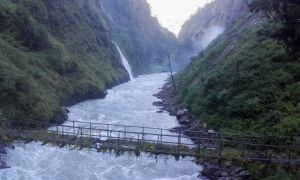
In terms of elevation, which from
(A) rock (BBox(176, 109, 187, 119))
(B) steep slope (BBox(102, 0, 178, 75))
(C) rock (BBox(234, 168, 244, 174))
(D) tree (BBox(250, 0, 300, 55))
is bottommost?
(C) rock (BBox(234, 168, 244, 174))

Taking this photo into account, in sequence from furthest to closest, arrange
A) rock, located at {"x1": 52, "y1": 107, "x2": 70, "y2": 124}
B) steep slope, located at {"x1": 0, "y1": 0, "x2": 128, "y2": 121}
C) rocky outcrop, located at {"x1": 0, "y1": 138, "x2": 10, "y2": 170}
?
rock, located at {"x1": 52, "y1": 107, "x2": 70, "y2": 124} → steep slope, located at {"x1": 0, "y1": 0, "x2": 128, "y2": 121} → rocky outcrop, located at {"x1": 0, "y1": 138, "x2": 10, "y2": 170}

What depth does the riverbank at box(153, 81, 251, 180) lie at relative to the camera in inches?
1065

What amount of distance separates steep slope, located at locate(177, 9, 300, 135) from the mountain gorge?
15002 mm

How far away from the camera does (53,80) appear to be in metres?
50.0

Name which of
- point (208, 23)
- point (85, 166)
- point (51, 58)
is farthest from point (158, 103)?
point (208, 23)

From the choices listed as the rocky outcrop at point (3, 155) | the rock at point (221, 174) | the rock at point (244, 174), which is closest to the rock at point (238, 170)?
the rock at point (244, 174)

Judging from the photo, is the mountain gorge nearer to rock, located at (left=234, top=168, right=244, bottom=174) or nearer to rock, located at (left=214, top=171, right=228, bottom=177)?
rock, located at (left=214, top=171, right=228, bottom=177)

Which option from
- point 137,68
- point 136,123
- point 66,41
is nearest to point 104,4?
point 137,68

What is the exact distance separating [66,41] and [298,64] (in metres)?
39.1

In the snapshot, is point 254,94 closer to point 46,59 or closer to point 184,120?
point 184,120

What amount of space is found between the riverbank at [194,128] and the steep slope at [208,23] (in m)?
52.0

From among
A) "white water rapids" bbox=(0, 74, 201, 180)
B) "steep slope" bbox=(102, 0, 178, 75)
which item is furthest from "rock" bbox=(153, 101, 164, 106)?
"steep slope" bbox=(102, 0, 178, 75)

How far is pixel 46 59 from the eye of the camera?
174 ft

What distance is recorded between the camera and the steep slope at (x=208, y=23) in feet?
392
